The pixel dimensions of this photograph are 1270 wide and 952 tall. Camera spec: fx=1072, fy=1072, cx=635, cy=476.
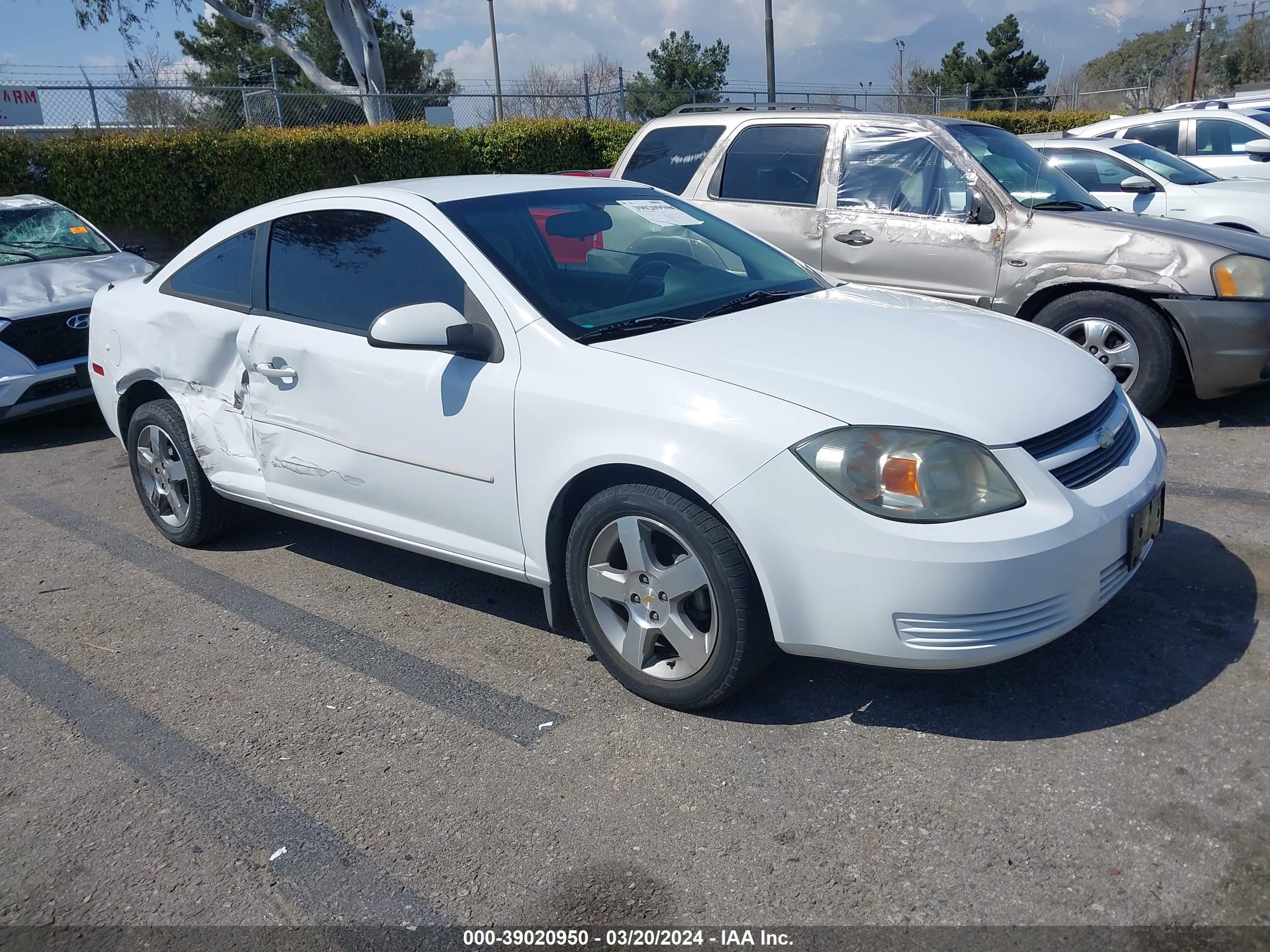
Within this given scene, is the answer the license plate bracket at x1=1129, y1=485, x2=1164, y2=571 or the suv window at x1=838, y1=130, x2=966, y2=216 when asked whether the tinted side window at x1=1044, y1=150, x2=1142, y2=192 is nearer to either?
the suv window at x1=838, y1=130, x2=966, y2=216

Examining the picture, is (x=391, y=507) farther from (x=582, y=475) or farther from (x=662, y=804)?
(x=662, y=804)

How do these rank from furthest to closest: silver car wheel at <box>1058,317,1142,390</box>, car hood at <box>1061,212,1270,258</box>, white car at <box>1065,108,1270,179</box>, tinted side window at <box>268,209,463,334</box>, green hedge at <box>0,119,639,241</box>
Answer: green hedge at <box>0,119,639,241</box>
white car at <box>1065,108,1270,179</box>
silver car wheel at <box>1058,317,1142,390</box>
car hood at <box>1061,212,1270,258</box>
tinted side window at <box>268,209,463,334</box>

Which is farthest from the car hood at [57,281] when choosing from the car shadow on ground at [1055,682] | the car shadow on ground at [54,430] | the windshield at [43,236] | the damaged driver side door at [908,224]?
the car shadow on ground at [1055,682]

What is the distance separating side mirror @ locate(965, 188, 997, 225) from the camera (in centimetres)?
612

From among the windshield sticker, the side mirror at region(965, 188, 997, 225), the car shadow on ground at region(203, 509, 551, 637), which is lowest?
the car shadow on ground at region(203, 509, 551, 637)

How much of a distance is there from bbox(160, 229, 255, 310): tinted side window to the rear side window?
3.15 meters

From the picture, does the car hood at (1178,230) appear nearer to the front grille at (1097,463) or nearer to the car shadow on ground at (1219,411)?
the car shadow on ground at (1219,411)

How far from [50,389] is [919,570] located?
636 cm

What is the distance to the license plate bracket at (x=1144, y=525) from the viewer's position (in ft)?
10.4

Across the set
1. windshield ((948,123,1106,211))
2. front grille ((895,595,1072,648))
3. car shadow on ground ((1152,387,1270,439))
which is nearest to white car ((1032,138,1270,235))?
windshield ((948,123,1106,211))

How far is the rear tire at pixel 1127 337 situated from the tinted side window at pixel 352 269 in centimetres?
364

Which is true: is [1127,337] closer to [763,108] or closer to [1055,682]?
[763,108]

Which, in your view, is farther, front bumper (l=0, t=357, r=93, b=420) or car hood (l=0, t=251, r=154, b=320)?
car hood (l=0, t=251, r=154, b=320)

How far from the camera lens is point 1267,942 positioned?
7.34ft
